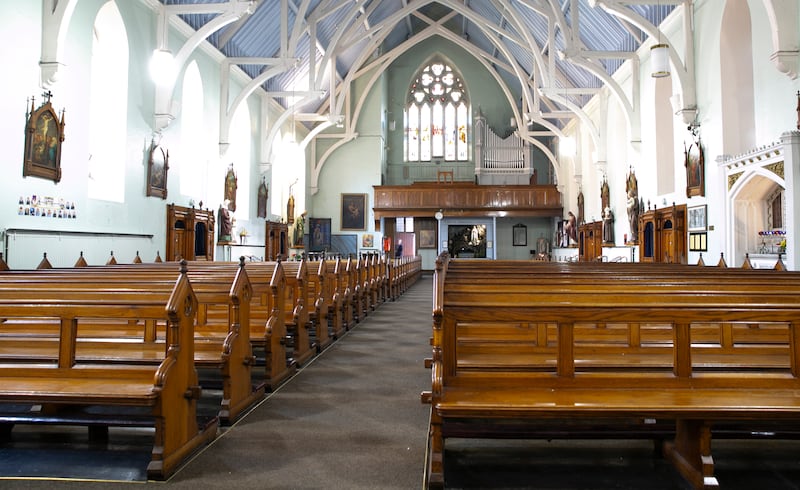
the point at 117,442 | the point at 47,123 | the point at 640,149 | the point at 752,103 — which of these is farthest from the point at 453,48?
the point at 117,442

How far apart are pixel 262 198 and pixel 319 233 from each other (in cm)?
651

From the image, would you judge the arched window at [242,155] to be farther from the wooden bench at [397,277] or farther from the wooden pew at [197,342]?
the wooden pew at [197,342]

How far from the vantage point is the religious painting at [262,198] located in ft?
59.7

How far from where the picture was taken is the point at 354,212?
24.8 meters

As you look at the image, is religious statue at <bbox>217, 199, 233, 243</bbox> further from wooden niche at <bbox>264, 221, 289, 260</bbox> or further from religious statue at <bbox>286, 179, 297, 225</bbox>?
religious statue at <bbox>286, 179, 297, 225</bbox>

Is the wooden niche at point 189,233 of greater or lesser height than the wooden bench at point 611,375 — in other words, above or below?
above

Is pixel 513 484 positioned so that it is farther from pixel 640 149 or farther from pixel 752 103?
pixel 640 149

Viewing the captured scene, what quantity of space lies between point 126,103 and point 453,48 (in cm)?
1951

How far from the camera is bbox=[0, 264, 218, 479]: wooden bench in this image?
298 cm

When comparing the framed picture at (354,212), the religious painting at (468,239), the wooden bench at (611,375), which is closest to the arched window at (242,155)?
the framed picture at (354,212)

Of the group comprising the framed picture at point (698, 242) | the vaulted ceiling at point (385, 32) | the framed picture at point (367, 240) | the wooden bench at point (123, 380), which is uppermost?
the vaulted ceiling at point (385, 32)

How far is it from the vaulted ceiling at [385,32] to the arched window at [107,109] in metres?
1.58

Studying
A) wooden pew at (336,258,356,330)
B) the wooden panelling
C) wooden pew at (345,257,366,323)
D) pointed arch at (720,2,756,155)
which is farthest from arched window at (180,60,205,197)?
pointed arch at (720,2,756,155)

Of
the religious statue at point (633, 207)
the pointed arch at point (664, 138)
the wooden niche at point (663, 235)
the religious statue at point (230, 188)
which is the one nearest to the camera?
the wooden niche at point (663, 235)
